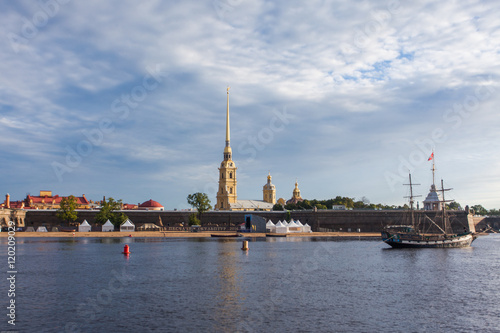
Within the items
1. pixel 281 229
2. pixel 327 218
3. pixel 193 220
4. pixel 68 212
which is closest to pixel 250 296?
pixel 281 229

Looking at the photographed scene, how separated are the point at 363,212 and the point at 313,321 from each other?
11075cm

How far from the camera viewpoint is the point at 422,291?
31938 mm

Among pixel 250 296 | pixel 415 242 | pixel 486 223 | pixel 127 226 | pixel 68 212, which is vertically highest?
pixel 68 212

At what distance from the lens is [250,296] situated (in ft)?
96.3

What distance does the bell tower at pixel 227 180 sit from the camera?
176 metres

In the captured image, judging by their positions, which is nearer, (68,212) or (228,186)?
(68,212)

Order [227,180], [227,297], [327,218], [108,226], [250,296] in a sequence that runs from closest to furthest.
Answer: [227,297]
[250,296]
[108,226]
[327,218]
[227,180]

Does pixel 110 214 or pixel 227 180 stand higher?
pixel 227 180

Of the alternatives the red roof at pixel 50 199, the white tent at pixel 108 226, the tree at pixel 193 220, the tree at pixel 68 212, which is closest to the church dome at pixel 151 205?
the red roof at pixel 50 199

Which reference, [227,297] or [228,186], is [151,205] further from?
[227,297]

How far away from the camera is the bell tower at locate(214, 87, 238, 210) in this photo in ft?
577

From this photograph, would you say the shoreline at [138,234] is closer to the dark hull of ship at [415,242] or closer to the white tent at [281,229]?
the white tent at [281,229]

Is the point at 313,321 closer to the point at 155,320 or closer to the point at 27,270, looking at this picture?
the point at 155,320

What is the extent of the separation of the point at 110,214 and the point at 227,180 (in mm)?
70191
